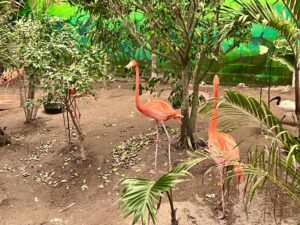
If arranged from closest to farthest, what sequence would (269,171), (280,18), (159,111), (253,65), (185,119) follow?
(269,171), (280,18), (159,111), (185,119), (253,65)

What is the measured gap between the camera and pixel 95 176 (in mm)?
5340

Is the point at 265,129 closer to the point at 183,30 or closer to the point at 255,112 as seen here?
the point at 255,112

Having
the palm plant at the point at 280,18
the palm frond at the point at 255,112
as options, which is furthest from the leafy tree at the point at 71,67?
the palm plant at the point at 280,18

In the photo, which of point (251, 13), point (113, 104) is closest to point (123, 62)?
point (113, 104)

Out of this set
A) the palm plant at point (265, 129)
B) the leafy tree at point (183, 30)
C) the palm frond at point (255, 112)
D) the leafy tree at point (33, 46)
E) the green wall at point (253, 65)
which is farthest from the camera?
the green wall at point (253, 65)

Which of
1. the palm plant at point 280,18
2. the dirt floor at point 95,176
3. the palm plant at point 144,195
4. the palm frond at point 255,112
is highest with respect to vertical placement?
the palm plant at point 280,18

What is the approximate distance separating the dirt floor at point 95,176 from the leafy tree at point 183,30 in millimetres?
586

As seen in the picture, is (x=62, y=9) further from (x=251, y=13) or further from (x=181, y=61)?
(x=251, y=13)

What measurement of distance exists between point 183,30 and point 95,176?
197cm

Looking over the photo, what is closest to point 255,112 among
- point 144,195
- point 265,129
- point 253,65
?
point 265,129

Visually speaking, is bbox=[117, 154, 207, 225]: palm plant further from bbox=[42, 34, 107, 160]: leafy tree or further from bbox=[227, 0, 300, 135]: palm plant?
bbox=[42, 34, 107, 160]: leafy tree

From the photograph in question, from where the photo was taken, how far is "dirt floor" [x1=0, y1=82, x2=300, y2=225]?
425cm

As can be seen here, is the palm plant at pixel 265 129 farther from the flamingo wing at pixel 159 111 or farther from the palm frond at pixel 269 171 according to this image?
the flamingo wing at pixel 159 111

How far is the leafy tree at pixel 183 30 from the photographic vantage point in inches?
181
